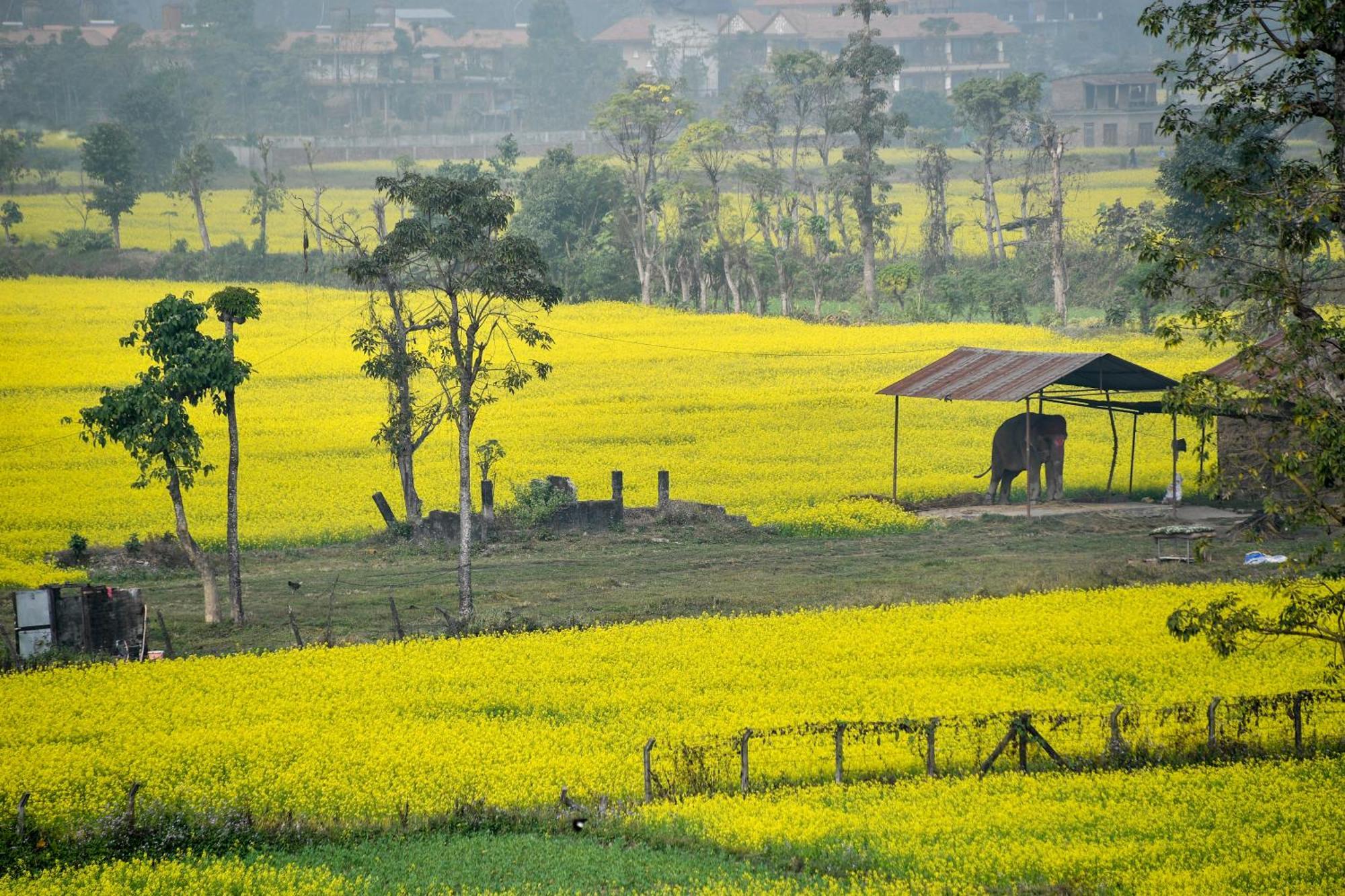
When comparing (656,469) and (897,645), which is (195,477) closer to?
(656,469)

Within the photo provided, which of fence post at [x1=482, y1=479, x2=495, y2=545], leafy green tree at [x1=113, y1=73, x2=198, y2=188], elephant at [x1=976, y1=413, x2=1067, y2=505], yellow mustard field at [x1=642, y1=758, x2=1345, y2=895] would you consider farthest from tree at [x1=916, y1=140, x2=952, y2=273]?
yellow mustard field at [x1=642, y1=758, x2=1345, y2=895]

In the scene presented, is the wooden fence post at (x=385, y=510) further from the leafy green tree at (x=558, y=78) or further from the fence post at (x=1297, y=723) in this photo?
the leafy green tree at (x=558, y=78)

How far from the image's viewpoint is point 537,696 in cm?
2297

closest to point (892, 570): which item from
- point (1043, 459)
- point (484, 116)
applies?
point (1043, 459)

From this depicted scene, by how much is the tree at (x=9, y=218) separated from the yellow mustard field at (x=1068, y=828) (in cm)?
7351

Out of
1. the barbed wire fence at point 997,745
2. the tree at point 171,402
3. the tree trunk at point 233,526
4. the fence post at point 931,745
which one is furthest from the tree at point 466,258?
the fence post at point 931,745

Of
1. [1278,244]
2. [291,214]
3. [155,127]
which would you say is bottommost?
[1278,244]

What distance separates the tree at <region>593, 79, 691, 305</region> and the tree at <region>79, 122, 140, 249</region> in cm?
2459

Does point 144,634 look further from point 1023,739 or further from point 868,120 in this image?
point 868,120

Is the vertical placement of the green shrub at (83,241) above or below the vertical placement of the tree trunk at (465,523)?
above

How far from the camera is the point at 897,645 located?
24891 millimetres

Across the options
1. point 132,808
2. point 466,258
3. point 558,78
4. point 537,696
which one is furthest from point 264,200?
point 132,808

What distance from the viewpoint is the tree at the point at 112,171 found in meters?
82.2

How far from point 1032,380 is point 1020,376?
36.1 inches
